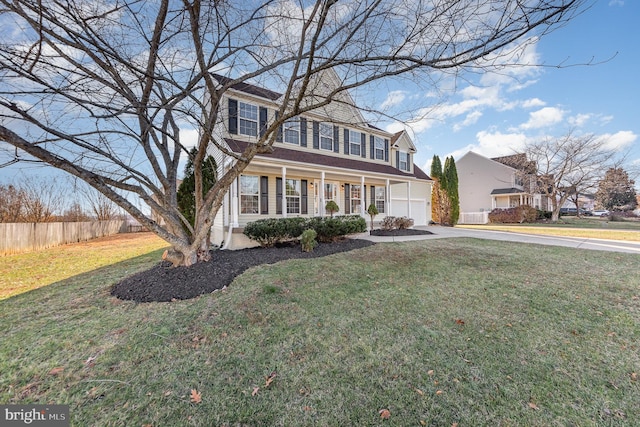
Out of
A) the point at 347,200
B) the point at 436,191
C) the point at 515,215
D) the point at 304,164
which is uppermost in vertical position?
the point at 304,164

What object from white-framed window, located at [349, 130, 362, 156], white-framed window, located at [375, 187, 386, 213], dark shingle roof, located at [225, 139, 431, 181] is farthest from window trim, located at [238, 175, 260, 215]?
white-framed window, located at [375, 187, 386, 213]

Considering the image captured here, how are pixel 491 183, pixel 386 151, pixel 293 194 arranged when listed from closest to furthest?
pixel 293 194 → pixel 386 151 → pixel 491 183

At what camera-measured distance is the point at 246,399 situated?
2.43 metres

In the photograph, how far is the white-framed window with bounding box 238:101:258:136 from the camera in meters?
11.1

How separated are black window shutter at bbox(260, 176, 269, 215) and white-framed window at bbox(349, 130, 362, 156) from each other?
5866 mm

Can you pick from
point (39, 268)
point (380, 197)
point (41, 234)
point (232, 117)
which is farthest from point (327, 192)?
point (41, 234)

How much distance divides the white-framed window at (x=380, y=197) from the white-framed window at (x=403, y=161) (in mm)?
2442

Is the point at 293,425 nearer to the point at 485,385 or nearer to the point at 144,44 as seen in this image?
the point at 485,385

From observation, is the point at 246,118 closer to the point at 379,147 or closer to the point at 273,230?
the point at 273,230

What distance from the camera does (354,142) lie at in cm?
1505

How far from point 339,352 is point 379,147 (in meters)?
15.0

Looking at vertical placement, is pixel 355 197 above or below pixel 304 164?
below

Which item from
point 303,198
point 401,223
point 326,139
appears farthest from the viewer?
point 401,223

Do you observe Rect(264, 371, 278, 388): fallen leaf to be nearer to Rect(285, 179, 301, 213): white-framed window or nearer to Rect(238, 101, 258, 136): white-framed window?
Rect(285, 179, 301, 213): white-framed window
